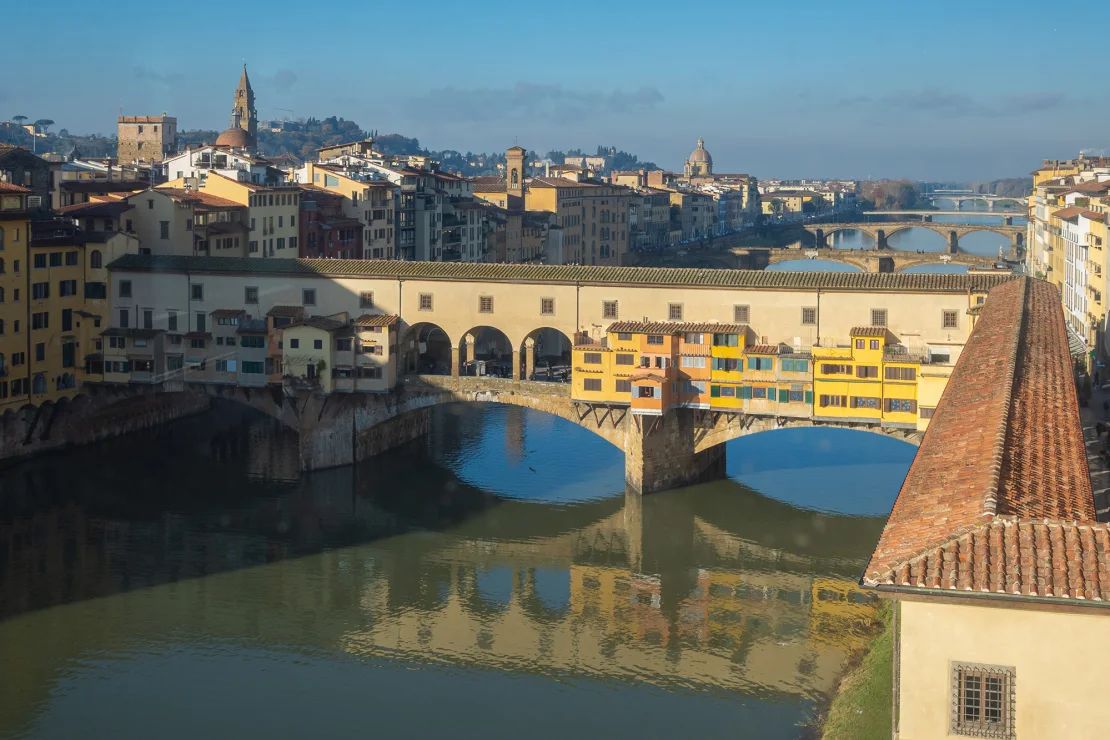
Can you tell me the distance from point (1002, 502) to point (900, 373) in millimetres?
20826

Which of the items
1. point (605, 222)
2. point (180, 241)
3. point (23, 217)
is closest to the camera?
point (23, 217)

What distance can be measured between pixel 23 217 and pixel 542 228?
4046cm

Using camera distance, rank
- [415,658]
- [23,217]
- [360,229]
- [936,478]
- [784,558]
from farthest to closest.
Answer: [360,229]
[23,217]
[784,558]
[415,658]
[936,478]

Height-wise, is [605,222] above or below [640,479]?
above

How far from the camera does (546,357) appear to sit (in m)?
50.5

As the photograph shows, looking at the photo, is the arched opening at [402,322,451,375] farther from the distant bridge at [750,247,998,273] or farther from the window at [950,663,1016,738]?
the distant bridge at [750,247,998,273]

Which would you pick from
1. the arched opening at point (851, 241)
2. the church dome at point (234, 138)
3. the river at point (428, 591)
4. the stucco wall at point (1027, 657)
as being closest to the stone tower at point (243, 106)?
the church dome at point (234, 138)

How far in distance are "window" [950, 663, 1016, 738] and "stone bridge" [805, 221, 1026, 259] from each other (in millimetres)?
95013

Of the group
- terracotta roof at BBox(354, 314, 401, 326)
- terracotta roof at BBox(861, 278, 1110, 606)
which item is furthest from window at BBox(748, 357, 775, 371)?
terracotta roof at BBox(861, 278, 1110, 606)

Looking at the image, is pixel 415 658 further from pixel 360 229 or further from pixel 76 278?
pixel 360 229

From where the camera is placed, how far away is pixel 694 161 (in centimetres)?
17725

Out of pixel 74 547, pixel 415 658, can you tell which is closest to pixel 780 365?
pixel 415 658

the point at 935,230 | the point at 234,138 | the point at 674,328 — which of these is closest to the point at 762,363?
Answer: the point at 674,328

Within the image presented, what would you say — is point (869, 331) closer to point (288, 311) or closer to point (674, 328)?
point (674, 328)
